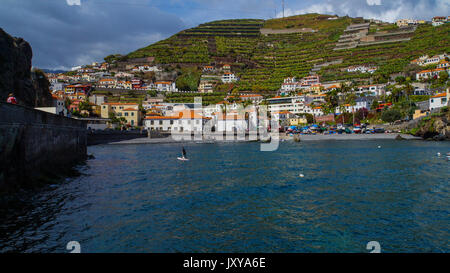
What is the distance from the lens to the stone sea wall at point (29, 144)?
14366 millimetres

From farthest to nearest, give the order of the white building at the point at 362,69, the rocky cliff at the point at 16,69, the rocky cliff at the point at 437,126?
the white building at the point at 362,69, the rocky cliff at the point at 437,126, the rocky cliff at the point at 16,69

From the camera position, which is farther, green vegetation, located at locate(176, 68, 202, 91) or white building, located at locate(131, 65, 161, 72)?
white building, located at locate(131, 65, 161, 72)

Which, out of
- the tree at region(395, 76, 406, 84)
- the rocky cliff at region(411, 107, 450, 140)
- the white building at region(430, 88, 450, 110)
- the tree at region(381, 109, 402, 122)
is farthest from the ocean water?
the tree at region(395, 76, 406, 84)

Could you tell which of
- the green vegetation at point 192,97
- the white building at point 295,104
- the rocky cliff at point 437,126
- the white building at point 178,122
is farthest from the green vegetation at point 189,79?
the rocky cliff at point 437,126

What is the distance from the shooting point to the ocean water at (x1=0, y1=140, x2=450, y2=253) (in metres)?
9.77

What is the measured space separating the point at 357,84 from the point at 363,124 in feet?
123

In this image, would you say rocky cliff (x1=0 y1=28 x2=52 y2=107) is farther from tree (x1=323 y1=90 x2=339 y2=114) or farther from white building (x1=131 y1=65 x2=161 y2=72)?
white building (x1=131 y1=65 x2=161 y2=72)

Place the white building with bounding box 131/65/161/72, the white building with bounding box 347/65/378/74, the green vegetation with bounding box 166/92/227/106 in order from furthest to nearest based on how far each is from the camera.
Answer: the white building with bounding box 131/65/161/72 < the white building with bounding box 347/65/378/74 < the green vegetation with bounding box 166/92/227/106

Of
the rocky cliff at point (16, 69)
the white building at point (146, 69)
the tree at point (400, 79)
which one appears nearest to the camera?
the rocky cliff at point (16, 69)

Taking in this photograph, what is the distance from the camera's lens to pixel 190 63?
544 ft

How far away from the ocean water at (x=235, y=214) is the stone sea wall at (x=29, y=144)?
4.66 feet

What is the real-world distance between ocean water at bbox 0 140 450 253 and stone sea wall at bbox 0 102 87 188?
1420 millimetres

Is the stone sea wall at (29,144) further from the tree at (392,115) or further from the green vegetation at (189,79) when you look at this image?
the green vegetation at (189,79)
